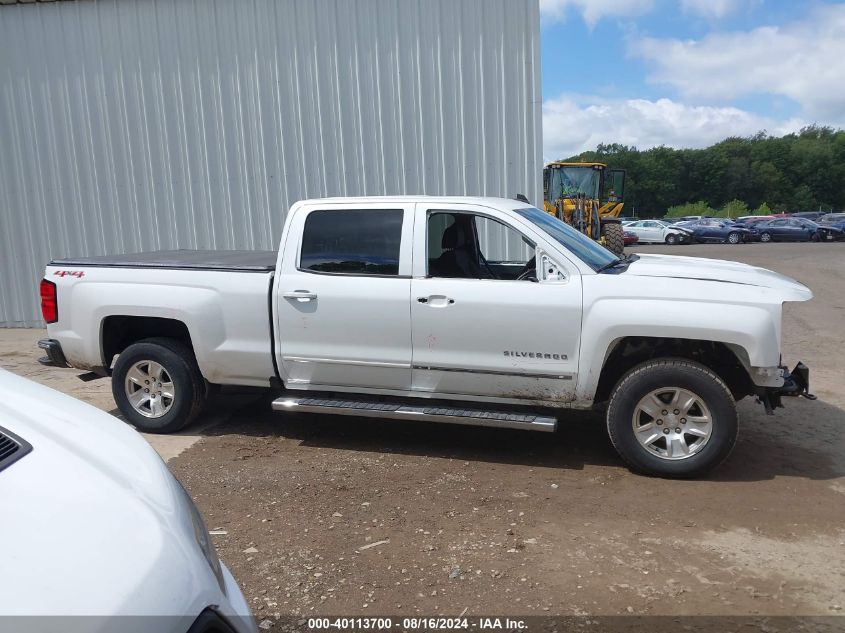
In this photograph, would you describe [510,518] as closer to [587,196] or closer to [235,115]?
[235,115]

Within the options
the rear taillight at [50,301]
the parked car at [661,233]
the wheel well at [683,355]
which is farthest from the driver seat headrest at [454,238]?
the parked car at [661,233]

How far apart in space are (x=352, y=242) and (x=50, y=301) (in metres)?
2.73

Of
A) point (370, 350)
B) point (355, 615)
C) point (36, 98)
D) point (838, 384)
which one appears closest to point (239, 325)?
point (370, 350)

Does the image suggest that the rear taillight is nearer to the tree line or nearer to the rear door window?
the rear door window

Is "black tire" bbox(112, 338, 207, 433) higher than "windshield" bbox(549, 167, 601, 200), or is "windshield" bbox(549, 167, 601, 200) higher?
"windshield" bbox(549, 167, 601, 200)

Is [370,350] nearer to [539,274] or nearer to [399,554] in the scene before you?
[539,274]

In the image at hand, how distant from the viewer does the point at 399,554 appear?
372 centimetres

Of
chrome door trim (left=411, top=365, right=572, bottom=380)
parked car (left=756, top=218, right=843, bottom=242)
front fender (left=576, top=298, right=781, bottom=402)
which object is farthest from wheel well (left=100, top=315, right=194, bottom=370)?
parked car (left=756, top=218, right=843, bottom=242)

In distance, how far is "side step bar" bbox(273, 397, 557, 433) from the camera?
4742 mm

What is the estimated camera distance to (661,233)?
36.6 m

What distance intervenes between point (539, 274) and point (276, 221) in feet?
21.0

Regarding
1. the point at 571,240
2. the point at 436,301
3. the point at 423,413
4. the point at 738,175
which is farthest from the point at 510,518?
the point at 738,175

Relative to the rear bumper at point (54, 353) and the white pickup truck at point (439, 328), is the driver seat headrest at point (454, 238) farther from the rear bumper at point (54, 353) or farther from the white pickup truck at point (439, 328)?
the rear bumper at point (54, 353)

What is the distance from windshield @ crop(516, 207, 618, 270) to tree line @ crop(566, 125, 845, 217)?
283 ft
